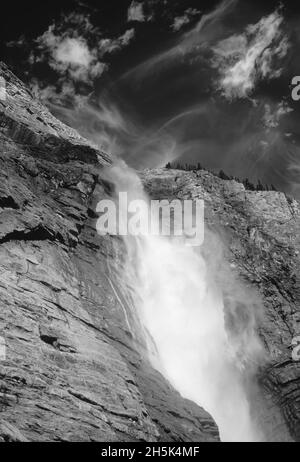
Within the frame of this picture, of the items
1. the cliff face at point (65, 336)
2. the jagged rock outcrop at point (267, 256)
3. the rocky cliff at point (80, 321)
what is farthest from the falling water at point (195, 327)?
the cliff face at point (65, 336)

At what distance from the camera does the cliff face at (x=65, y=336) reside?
88.4ft

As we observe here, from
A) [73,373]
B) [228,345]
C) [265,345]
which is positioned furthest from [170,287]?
[73,373]

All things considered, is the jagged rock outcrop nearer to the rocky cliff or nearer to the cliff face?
the rocky cliff

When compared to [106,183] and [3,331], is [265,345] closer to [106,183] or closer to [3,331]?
[106,183]

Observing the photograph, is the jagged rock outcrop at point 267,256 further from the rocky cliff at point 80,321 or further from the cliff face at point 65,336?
the cliff face at point 65,336

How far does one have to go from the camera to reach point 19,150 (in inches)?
1992

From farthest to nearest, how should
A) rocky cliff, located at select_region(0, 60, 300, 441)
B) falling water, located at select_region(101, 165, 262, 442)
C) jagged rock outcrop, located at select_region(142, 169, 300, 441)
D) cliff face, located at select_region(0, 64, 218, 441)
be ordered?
jagged rock outcrop, located at select_region(142, 169, 300, 441), falling water, located at select_region(101, 165, 262, 442), rocky cliff, located at select_region(0, 60, 300, 441), cliff face, located at select_region(0, 64, 218, 441)

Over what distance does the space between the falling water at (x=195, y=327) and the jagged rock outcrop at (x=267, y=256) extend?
2159 mm

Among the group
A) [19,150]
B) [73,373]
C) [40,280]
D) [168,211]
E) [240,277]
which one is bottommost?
[73,373]

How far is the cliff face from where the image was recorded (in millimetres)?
26953

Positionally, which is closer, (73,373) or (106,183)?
(73,373)

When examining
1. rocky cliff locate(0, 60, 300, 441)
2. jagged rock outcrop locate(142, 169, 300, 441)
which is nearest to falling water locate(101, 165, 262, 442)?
jagged rock outcrop locate(142, 169, 300, 441)

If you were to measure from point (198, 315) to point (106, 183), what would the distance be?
19.8 m

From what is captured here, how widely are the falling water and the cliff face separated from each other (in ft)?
19.3
